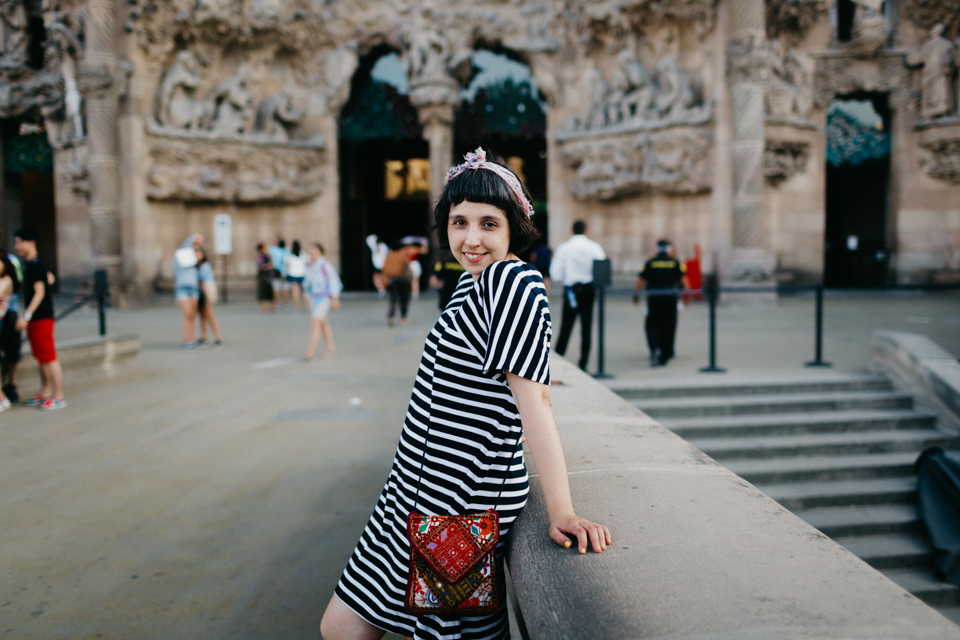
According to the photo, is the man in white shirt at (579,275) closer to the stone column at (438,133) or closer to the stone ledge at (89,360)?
the stone ledge at (89,360)

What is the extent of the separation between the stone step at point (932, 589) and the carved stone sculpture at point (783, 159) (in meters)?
13.7

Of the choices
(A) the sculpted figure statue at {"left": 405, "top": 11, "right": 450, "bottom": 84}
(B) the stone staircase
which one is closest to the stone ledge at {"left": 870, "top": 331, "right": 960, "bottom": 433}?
(B) the stone staircase

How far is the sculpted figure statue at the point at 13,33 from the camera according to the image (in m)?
19.4

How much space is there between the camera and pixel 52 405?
674cm

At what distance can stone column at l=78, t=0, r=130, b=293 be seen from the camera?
1703 cm

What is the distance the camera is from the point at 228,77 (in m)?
20.1

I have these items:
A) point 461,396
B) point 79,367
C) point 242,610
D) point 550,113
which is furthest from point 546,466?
point 550,113

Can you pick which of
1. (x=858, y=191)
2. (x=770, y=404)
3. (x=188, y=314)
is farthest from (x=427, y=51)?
(x=770, y=404)

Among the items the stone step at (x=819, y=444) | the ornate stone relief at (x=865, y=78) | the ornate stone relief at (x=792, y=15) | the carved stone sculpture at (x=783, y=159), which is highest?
the ornate stone relief at (x=792, y=15)

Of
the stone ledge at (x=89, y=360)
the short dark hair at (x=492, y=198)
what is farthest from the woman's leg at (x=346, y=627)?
the stone ledge at (x=89, y=360)

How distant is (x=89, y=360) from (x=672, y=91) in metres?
14.6

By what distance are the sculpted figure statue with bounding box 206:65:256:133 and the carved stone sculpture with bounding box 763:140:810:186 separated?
14.3m

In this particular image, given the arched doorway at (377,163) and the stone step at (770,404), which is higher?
the arched doorway at (377,163)

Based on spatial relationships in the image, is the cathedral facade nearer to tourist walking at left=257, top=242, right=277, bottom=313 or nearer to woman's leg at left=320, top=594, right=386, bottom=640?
tourist walking at left=257, top=242, right=277, bottom=313
